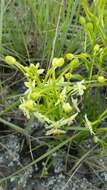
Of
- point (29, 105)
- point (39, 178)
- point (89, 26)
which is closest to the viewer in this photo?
point (29, 105)

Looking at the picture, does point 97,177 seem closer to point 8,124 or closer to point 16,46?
point 8,124

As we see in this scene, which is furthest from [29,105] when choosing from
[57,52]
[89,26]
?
[57,52]

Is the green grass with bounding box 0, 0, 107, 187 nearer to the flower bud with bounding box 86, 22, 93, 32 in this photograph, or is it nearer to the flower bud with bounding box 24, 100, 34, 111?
the flower bud with bounding box 86, 22, 93, 32

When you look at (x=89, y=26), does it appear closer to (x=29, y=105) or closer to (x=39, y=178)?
(x=29, y=105)

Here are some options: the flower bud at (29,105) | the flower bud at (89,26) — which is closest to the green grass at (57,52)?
the flower bud at (89,26)

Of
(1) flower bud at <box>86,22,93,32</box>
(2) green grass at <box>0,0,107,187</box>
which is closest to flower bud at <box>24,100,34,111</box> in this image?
(2) green grass at <box>0,0,107,187</box>

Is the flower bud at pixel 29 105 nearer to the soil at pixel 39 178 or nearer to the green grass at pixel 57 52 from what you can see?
the green grass at pixel 57 52

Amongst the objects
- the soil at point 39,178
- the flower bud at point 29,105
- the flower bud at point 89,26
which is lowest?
the soil at point 39,178

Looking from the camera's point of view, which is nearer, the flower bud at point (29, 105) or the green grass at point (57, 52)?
the flower bud at point (29, 105)

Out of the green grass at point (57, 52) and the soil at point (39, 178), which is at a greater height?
the green grass at point (57, 52)

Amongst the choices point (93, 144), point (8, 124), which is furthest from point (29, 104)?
point (93, 144)

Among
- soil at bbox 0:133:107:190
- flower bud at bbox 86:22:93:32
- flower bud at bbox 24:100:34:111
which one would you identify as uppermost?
flower bud at bbox 86:22:93:32
